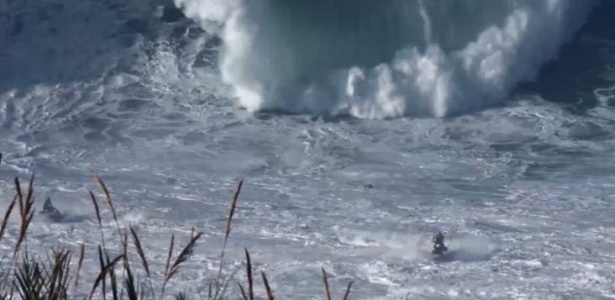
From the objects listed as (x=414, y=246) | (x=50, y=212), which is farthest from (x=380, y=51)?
(x=50, y=212)

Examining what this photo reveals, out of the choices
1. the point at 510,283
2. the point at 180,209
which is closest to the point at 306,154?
the point at 180,209

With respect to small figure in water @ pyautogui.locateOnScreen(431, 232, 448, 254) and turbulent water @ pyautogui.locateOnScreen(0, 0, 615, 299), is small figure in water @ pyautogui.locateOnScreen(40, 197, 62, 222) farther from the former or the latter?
small figure in water @ pyautogui.locateOnScreen(431, 232, 448, 254)

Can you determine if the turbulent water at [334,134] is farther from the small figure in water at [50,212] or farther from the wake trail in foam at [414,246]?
the small figure in water at [50,212]

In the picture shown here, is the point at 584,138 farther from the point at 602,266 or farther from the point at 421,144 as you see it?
the point at 602,266

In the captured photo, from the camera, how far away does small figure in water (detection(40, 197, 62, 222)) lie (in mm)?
7781

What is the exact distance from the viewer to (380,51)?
1103 cm

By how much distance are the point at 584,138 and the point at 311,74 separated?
2.34 metres

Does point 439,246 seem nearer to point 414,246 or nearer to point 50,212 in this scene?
point 414,246

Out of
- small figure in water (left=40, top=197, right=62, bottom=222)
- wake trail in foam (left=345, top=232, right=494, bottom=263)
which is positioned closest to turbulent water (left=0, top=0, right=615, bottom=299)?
wake trail in foam (left=345, top=232, right=494, bottom=263)

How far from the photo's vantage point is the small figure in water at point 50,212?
7781mm

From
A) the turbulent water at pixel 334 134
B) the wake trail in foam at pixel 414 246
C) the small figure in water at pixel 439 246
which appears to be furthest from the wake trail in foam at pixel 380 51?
the small figure in water at pixel 439 246

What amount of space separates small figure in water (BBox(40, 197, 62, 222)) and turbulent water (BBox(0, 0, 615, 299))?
0.15m

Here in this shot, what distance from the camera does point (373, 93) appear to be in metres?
10.4

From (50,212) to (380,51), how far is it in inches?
159
